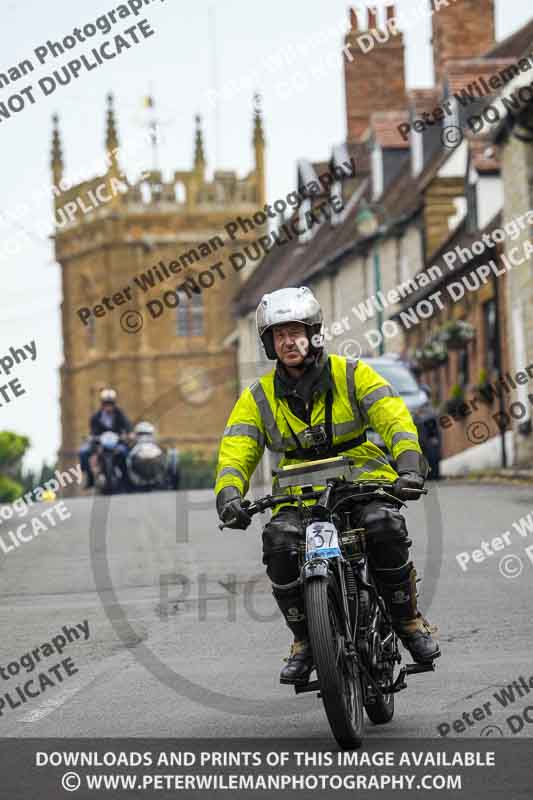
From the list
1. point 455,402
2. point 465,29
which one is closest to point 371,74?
point 465,29

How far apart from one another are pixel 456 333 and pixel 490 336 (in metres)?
0.80

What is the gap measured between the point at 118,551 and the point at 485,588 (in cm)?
541

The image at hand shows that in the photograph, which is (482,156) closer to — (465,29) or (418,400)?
(465,29)

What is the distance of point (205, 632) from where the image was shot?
1096cm

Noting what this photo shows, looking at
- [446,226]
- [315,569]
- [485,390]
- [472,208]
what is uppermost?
[446,226]

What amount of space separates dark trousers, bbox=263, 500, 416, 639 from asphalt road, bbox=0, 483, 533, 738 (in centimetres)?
56

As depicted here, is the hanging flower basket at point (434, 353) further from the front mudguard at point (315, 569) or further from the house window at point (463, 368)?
the front mudguard at point (315, 569)

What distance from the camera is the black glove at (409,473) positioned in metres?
7.04

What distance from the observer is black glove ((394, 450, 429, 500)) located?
704 cm

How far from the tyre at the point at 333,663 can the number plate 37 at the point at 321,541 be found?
113mm

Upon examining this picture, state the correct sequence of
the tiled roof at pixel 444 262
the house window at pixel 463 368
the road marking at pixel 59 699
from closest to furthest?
the road marking at pixel 59 699 < the tiled roof at pixel 444 262 < the house window at pixel 463 368

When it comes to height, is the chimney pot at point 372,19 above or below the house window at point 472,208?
above

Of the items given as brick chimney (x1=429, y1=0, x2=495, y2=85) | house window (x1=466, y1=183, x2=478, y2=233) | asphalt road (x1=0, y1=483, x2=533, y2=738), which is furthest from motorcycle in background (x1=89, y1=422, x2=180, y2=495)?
brick chimney (x1=429, y1=0, x2=495, y2=85)

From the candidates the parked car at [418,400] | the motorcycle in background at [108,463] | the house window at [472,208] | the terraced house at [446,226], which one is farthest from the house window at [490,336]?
the motorcycle in background at [108,463]
